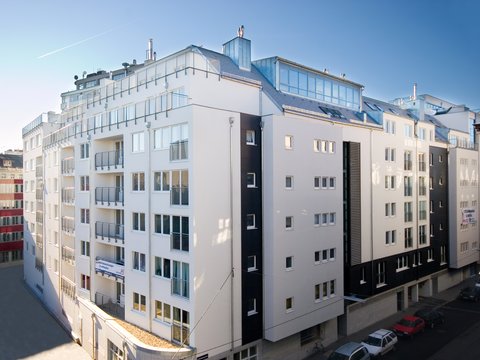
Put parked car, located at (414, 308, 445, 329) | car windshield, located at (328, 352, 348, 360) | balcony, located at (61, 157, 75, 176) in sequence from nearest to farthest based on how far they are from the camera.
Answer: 1. car windshield, located at (328, 352, 348, 360)
2. parked car, located at (414, 308, 445, 329)
3. balcony, located at (61, 157, 75, 176)

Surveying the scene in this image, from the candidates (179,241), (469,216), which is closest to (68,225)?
(179,241)

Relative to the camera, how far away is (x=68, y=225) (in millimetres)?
29234

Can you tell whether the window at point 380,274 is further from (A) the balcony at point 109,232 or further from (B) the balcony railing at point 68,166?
(B) the balcony railing at point 68,166

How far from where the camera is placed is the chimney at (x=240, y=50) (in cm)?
2425

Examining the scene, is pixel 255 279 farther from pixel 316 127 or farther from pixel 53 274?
pixel 53 274

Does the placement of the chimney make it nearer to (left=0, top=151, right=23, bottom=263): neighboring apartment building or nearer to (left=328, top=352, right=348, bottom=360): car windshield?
(left=328, top=352, right=348, bottom=360): car windshield

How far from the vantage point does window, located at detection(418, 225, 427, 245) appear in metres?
32.9

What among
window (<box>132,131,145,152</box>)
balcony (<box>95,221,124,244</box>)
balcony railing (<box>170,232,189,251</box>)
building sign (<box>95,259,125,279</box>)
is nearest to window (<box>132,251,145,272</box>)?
building sign (<box>95,259,125,279</box>)

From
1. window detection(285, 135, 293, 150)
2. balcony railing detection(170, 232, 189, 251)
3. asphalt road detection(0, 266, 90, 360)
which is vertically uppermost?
window detection(285, 135, 293, 150)

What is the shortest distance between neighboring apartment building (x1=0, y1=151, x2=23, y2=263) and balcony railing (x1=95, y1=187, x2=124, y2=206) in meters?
35.6

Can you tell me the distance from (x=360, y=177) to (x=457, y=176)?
16.3m

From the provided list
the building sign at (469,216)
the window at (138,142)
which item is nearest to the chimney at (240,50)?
the window at (138,142)

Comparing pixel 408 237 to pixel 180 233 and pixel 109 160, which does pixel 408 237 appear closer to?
pixel 180 233

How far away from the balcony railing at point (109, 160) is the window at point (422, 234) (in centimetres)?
2487
